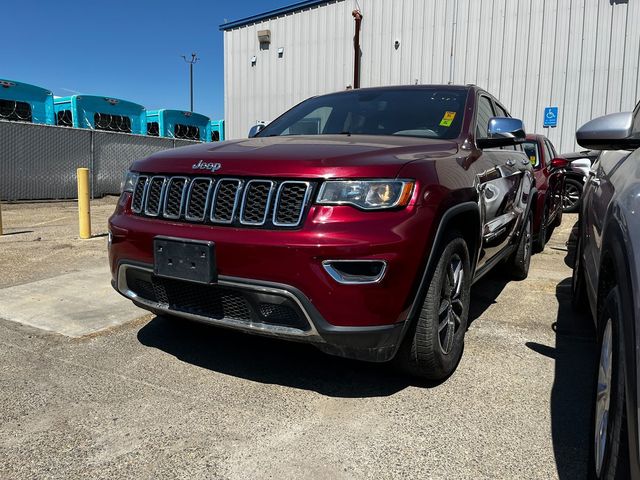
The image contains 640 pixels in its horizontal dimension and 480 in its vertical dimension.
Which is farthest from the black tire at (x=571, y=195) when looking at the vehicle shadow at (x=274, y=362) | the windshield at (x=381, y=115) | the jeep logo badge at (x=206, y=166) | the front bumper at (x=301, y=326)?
the jeep logo badge at (x=206, y=166)

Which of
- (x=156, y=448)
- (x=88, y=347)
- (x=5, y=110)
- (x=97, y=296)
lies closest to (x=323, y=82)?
(x=5, y=110)

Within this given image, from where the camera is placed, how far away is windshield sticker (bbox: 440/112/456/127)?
11.4 feet

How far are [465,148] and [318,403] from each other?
68.4 inches

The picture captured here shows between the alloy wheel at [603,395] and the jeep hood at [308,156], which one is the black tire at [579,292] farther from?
the alloy wheel at [603,395]

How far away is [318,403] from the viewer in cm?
268

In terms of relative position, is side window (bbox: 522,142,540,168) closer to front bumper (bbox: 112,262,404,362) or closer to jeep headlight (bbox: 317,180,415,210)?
jeep headlight (bbox: 317,180,415,210)

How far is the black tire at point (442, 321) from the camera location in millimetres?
2631

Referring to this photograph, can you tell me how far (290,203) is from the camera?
2.45 metres

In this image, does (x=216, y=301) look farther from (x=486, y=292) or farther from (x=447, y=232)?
(x=486, y=292)

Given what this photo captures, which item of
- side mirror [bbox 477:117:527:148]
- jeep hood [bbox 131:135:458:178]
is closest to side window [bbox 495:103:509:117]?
side mirror [bbox 477:117:527:148]

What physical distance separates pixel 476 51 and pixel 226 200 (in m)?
11.3

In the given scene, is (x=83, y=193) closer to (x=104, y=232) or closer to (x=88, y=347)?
(x=104, y=232)

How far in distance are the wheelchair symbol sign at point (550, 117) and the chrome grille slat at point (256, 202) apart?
10.9m

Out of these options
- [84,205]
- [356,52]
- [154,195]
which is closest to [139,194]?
[154,195]
